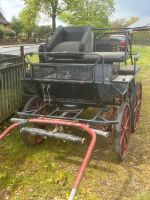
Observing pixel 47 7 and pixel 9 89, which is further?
pixel 47 7

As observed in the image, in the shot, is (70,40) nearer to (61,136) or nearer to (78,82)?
(78,82)

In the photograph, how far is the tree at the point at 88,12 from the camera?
27761mm

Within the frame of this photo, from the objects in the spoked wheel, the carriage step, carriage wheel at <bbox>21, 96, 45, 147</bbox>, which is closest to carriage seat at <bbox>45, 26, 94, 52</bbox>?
carriage wheel at <bbox>21, 96, 45, 147</bbox>

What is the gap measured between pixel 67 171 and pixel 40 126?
5.07 feet

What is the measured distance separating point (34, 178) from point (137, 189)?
5.11 ft

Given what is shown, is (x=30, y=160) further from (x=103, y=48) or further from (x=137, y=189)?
(x=103, y=48)

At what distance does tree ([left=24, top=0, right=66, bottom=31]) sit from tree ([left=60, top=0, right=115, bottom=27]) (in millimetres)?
794

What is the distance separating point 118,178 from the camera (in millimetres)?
5219

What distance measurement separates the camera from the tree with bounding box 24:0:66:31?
1042 inches

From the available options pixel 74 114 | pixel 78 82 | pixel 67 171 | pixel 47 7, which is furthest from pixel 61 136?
pixel 47 7

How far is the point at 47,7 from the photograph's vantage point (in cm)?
2691

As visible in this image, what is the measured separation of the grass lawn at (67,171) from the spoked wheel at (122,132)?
21cm

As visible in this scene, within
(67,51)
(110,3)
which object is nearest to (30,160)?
(67,51)

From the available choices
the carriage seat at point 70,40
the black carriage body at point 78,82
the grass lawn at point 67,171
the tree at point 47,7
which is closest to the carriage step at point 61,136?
the grass lawn at point 67,171
